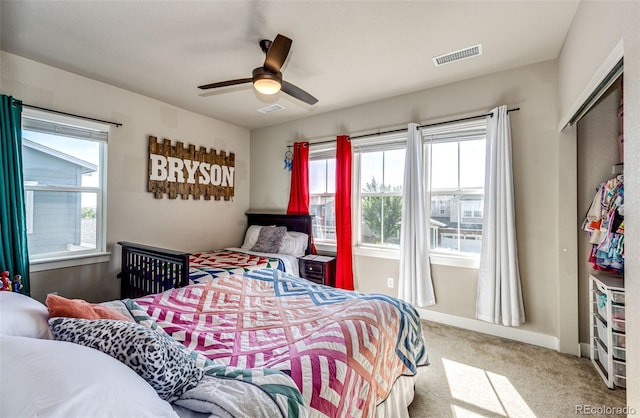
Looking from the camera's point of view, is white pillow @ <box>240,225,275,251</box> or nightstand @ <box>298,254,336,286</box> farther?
white pillow @ <box>240,225,275,251</box>

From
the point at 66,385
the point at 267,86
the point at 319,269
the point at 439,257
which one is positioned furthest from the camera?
the point at 319,269

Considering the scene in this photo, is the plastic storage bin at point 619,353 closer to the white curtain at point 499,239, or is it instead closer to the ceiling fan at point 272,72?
the white curtain at point 499,239

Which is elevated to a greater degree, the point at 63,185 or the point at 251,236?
the point at 63,185

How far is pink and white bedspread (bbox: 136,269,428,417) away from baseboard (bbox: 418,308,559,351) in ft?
4.72

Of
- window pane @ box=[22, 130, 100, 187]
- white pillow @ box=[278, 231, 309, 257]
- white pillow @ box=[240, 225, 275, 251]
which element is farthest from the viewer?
white pillow @ box=[240, 225, 275, 251]

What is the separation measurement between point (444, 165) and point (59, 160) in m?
4.17

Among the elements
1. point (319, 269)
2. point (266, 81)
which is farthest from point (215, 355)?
point (319, 269)

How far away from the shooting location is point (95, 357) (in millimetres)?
761

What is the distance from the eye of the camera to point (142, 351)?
916mm

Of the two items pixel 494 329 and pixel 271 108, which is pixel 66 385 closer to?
pixel 494 329

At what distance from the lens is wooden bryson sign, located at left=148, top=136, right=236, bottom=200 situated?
3570mm

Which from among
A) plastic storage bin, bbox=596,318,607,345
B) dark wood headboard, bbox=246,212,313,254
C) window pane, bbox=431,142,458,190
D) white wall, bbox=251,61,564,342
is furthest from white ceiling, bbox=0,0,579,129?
plastic storage bin, bbox=596,318,607,345

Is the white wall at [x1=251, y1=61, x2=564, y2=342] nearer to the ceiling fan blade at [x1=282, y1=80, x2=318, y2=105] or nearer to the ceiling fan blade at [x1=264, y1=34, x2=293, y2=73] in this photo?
the ceiling fan blade at [x1=282, y1=80, x2=318, y2=105]

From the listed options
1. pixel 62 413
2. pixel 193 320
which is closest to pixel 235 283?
pixel 193 320
